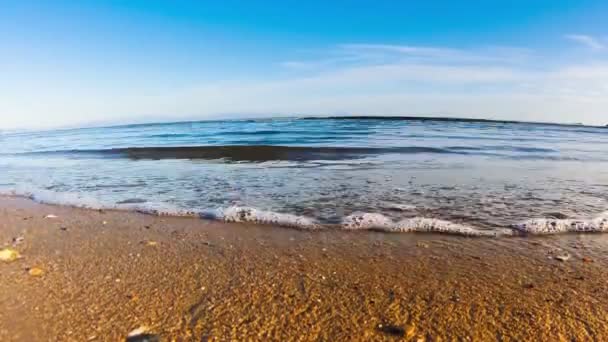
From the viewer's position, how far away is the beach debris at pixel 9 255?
3244 mm

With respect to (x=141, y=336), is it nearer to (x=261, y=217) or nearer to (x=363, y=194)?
→ (x=261, y=217)

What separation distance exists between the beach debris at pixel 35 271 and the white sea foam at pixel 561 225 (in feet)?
15.0

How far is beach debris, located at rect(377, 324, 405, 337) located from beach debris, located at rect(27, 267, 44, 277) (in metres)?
2.66

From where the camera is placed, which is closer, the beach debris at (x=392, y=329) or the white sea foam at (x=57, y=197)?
the beach debris at (x=392, y=329)

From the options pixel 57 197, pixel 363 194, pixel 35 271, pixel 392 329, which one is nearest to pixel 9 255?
pixel 35 271

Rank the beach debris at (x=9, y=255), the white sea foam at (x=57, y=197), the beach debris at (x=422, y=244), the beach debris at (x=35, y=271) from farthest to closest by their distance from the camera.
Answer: the white sea foam at (x=57, y=197), the beach debris at (x=422, y=244), the beach debris at (x=9, y=255), the beach debris at (x=35, y=271)

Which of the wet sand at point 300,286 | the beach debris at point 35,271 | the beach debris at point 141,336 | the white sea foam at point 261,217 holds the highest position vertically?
the white sea foam at point 261,217

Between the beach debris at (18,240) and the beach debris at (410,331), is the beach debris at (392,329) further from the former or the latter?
the beach debris at (18,240)

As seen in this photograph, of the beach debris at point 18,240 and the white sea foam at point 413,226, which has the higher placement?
the white sea foam at point 413,226

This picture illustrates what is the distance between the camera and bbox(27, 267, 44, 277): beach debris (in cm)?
291

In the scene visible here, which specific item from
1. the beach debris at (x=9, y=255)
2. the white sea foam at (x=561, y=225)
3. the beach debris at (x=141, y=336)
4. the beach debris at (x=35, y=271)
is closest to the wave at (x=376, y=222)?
the white sea foam at (x=561, y=225)

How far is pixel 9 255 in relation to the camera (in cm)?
331

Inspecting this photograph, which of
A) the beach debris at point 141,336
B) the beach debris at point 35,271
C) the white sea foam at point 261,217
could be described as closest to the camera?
the beach debris at point 141,336

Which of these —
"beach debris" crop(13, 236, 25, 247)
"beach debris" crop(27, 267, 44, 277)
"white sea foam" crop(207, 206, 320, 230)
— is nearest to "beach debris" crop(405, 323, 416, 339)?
"white sea foam" crop(207, 206, 320, 230)
